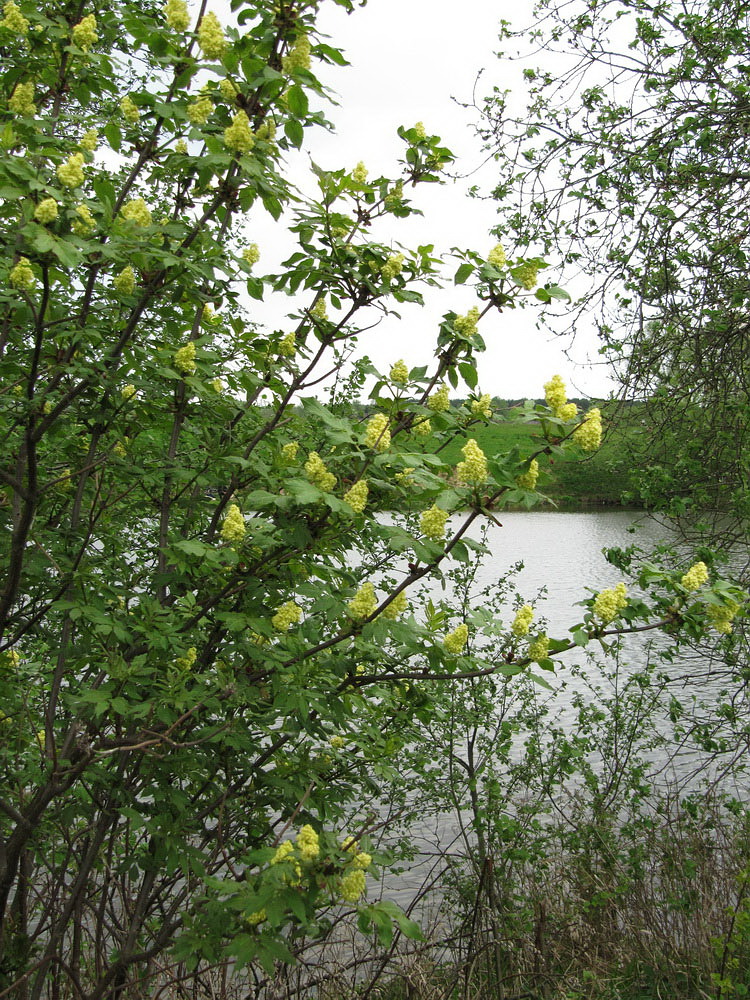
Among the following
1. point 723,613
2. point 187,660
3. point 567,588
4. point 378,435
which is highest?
point 378,435

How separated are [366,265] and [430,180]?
354 millimetres

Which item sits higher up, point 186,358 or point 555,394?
point 186,358

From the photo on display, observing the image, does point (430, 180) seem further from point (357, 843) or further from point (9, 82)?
point (357, 843)

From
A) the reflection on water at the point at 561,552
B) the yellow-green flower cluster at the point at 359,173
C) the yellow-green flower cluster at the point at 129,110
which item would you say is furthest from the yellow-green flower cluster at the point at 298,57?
the reflection on water at the point at 561,552

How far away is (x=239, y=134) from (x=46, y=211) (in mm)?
523

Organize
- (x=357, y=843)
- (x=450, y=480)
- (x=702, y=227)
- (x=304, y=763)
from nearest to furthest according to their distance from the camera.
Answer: (x=357, y=843) < (x=450, y=480) < (x=304, y=763) < (x=702, y=227)

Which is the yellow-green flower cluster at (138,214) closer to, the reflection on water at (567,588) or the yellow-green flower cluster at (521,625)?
the reflection on water at (567,588)

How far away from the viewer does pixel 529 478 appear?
6.36 feet

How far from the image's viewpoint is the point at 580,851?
5.61 metres

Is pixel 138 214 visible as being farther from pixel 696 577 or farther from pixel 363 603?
pixel 696 577

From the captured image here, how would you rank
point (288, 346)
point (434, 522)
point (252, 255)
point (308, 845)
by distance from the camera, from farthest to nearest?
point (252, 255)
point (288, 346)
point (434, 522)
point (308, 845)

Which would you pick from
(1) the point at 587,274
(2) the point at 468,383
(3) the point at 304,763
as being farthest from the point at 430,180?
(1) the point at 587,274

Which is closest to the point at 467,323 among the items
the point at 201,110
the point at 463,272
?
the point at 463,272

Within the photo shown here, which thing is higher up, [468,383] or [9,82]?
[9,82]
